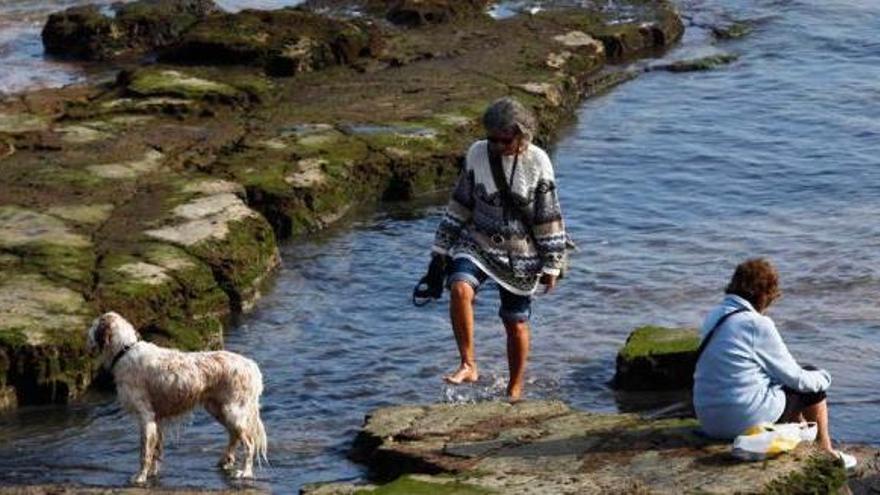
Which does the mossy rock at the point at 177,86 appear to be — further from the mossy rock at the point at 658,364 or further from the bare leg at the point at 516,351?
the bare leg at the point at 516,351

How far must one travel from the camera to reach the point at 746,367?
360 inches

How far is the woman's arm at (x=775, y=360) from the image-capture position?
9.10 m

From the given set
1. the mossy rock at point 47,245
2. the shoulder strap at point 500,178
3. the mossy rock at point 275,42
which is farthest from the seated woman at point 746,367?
the mossy rock at point 275,42

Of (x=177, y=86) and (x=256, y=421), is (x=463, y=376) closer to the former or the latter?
(x=256, y=421)

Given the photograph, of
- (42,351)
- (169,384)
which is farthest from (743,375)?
(42,351)

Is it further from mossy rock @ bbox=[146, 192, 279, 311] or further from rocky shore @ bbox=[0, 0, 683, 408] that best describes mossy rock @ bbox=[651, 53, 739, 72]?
mossy rock @ bbox=[146, 192, 279, 311]

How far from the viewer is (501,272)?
10.8 m

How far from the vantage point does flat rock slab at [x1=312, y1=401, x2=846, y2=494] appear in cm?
870

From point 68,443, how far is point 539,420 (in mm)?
3004

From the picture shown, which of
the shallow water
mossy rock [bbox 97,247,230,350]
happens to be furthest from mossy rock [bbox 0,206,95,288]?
the shallow water

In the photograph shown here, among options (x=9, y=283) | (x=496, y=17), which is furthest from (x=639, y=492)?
(x=496, y=17)

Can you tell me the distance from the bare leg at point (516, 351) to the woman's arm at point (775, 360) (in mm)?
2092

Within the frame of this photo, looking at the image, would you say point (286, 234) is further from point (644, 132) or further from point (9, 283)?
point (644, 132)

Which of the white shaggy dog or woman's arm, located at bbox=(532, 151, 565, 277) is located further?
woman's arm, located at bbox=(532, 151, 565, 277)
